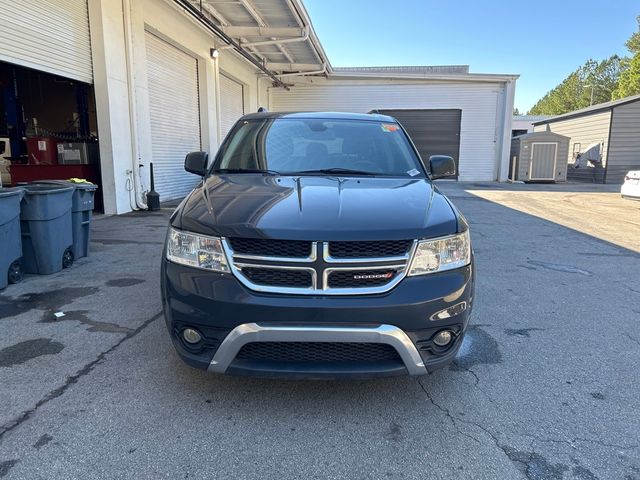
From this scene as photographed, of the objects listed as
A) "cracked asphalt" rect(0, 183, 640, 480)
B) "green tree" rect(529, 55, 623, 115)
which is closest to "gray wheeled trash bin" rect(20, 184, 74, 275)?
"cracked asphalt" rect(0, 183, 640, 480)

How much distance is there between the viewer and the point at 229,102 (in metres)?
16.1

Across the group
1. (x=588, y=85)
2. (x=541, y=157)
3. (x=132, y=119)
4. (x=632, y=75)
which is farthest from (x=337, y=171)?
(x=588, y=85)

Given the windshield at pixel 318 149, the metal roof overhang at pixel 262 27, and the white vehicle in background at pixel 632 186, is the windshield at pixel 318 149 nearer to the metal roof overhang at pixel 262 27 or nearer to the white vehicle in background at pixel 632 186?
the metal roof overhang at pixel 262 27

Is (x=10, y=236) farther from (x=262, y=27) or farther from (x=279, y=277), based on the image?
(x=262, y=27)

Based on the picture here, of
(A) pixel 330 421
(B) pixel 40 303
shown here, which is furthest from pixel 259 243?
(B) pixel 40 303

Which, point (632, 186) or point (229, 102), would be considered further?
point (229, 102)

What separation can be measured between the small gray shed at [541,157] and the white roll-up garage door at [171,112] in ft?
45.9

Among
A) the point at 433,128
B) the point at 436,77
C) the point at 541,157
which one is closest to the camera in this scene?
the point at 436,77

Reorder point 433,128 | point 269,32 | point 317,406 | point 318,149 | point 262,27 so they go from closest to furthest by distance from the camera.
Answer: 1. point 317,406
2. point 318,149
3. point 262,27
4. point 269,32
5. point 433,128

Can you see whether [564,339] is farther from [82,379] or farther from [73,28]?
[73,28]

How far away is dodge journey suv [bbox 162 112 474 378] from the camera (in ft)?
7.10

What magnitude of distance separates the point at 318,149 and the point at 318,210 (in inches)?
51.2

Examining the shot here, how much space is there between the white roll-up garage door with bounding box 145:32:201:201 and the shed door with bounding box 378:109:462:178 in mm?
9534

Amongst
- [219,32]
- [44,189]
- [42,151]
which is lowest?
[44,189]
